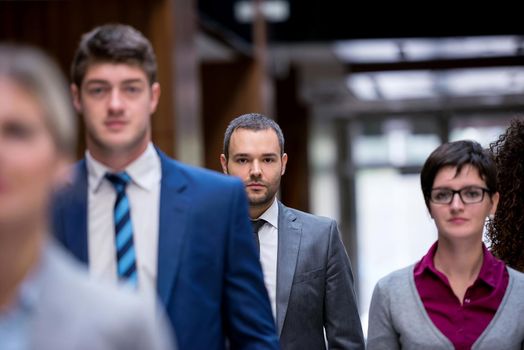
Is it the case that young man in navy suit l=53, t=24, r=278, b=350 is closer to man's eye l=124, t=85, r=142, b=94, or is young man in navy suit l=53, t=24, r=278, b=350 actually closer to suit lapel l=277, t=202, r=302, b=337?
man's eye l=124, t=85, r=142, b=94

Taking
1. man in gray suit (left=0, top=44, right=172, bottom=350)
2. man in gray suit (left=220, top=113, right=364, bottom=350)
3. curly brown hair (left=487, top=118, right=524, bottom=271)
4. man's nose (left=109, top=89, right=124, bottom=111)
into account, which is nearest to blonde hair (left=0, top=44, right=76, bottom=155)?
man in gray suit (left=0, top=44, right=172, bottom=350)

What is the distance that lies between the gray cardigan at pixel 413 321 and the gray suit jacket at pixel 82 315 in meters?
2.29

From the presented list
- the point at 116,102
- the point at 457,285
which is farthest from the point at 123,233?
the point at 457,285

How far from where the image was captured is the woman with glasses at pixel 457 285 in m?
3.55

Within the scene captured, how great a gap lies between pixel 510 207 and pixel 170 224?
6.14ft

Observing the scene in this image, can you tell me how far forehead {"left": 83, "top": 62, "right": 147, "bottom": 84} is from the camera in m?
2.72

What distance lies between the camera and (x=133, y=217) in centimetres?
293

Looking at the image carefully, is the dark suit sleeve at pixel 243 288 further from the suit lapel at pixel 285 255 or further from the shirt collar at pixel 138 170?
the suit lapel at pixel 285 255

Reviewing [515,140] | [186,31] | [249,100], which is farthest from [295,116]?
[515,140]

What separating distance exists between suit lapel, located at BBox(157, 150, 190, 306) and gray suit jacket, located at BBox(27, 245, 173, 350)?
148 centimetres

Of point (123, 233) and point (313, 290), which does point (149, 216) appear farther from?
point (313, 290)

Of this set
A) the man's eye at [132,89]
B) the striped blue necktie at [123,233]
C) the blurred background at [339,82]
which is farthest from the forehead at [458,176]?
the blurred background at [339,82]

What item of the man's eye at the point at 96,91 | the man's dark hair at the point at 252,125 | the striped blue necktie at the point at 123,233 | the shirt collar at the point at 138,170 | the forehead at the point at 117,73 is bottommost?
the striped blue necktie at the point at 123,233

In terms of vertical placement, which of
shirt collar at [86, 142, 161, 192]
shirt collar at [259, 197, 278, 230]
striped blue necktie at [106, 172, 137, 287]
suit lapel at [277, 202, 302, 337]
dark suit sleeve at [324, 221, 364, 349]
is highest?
shirt collar at [86, 142, 161, 192]
